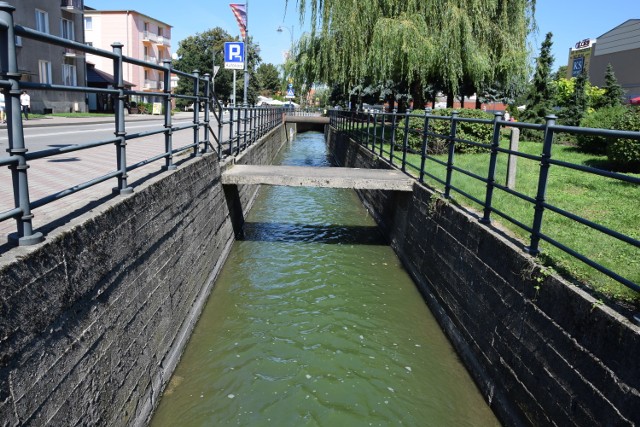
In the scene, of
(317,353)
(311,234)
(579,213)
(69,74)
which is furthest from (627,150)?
(69,74)

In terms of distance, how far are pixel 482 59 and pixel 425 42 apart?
1779 mm

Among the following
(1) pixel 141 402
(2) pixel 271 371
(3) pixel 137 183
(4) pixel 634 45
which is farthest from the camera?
(4) pixel 634 45

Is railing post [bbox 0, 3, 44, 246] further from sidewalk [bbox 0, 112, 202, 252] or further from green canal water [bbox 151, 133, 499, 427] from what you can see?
green canal water [bbox 151, 133, 499, 427]

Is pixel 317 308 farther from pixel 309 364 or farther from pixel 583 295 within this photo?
pixel 583 295

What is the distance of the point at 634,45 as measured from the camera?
45031mm

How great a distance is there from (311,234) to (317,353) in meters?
5.14

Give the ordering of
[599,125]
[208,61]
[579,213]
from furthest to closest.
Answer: [208,61]
[599,125]
[579,213]

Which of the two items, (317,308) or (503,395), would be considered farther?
(317,308)

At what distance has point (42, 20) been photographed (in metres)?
31.1

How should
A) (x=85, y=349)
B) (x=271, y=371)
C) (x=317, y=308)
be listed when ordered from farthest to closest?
(x=317, y=308) < (x=271, y=371) < (x=85, y=349)

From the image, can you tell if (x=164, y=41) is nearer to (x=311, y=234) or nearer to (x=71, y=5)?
(x=71, y=5)

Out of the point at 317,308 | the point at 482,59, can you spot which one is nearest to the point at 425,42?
the point at 482,59

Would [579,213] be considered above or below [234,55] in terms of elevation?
below

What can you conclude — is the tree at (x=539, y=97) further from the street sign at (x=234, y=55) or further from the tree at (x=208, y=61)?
the tree at (x=208, y=61)
